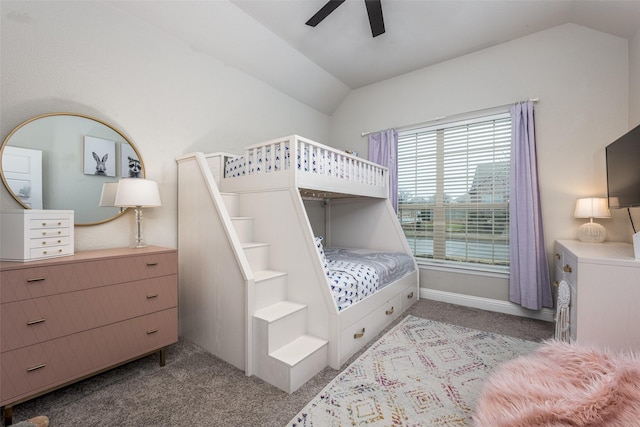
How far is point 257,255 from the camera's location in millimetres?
2186

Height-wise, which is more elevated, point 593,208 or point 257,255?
point 593,208

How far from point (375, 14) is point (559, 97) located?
82.5 inches

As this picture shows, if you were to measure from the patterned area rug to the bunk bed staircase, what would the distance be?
19 centimetres

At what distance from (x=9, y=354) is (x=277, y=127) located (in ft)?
9.86

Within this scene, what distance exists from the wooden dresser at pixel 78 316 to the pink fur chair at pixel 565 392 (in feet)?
6.24

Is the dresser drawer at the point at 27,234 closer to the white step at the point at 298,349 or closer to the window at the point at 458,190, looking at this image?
the white step at the point at 298,349

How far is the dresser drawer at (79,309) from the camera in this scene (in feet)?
4.39

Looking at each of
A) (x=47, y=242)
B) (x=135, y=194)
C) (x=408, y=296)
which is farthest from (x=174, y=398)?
(x=408, y=296)

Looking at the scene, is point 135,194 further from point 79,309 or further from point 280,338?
point 280,338

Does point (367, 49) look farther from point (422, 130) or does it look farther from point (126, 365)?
point (126, 365)

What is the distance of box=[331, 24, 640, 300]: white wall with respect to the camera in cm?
250

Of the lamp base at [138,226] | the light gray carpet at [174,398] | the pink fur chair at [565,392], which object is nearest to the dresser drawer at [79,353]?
the light gray carpet at [174,398]

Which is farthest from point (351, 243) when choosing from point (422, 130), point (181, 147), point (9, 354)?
point (9, 354)

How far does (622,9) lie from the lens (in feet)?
→ 7.03
